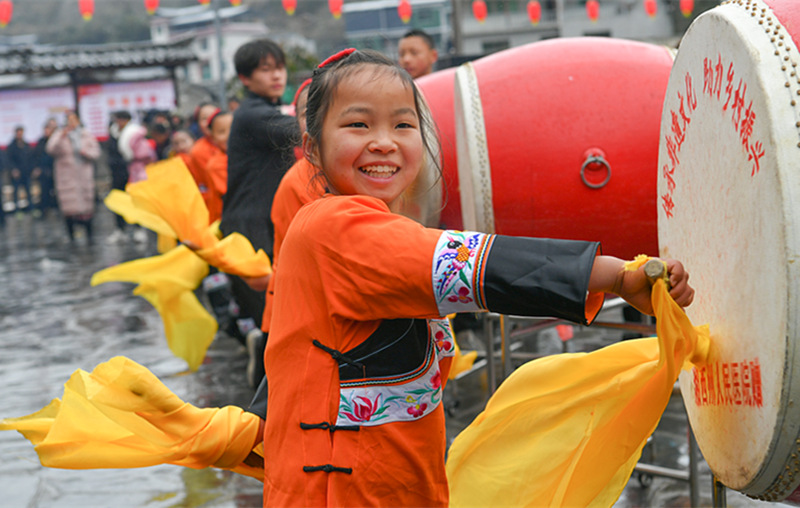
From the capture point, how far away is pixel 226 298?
15.7ft

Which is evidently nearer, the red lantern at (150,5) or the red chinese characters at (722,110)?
the red chinese characters at (722,110)

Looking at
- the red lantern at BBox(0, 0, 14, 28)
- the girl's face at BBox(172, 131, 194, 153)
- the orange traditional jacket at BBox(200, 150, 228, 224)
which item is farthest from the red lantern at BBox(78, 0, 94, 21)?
the orange traditional jacket at BBox(200, 150, 228, 224)

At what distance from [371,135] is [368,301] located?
27 cm

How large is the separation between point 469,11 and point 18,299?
26750mm

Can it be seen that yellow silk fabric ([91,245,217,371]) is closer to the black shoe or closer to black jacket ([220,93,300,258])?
the black shoe

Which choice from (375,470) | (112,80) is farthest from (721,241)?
(112,80)

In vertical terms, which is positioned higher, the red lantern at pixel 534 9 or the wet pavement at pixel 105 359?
the red lantern at pixel 534 9

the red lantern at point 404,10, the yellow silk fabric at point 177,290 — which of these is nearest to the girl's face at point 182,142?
the yellow silk fabric at point 177,290

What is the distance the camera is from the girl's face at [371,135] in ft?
4.42

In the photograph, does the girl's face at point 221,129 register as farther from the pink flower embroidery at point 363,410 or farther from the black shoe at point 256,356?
the pink flower embroidery at point 363,410

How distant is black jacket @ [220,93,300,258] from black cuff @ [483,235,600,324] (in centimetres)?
226

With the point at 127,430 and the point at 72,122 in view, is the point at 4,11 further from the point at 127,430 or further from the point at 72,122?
the point at 127,430

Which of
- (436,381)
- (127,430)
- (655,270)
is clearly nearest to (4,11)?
(127,430)

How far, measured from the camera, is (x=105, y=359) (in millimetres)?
4938
